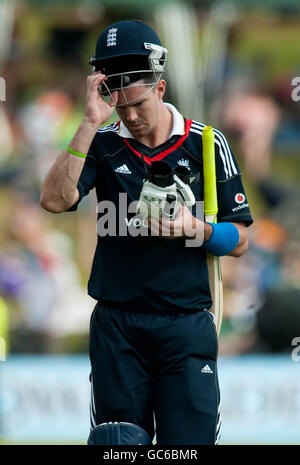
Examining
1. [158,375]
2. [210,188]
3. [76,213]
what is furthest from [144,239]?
[76,213]

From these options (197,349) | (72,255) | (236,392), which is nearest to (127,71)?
(197,349)

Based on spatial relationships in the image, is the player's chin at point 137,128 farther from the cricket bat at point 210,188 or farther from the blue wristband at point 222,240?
the blue wristband at point 222,240

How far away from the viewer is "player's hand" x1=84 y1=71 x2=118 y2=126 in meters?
3.38

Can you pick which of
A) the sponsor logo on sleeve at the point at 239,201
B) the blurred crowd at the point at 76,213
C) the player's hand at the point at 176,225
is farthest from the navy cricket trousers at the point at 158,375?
the blurred crowd at the point at 76,213

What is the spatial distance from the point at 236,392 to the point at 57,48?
403 centimetres

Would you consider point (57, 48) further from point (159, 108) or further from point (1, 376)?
point (159, 108)

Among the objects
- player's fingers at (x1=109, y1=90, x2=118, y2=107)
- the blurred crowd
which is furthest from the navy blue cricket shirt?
the blurred crowd

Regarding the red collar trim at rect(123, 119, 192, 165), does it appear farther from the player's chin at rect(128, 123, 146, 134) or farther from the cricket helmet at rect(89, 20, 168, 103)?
the cricket helmet at rect(89, 20, 168, 103)

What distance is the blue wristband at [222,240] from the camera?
140 inches

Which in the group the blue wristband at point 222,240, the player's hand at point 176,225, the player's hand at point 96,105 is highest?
the player's hand at point 96,105

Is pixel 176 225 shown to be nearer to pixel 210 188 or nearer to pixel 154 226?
pixel 154 226

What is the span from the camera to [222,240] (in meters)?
3.57

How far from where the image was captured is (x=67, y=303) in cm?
869
